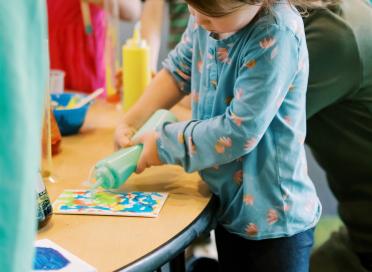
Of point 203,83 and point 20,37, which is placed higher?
point 20,37

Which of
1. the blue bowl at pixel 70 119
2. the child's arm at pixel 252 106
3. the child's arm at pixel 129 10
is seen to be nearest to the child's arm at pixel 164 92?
the blue bowl at pixel 70 119

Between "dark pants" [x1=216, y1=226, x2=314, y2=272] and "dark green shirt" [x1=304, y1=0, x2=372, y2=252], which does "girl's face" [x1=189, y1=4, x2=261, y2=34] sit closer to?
"dark green shirt" [x1=304, y1=0, x2=372, y2=252]

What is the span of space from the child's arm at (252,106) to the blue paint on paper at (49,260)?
275 mm

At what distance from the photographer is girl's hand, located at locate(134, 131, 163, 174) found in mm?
947

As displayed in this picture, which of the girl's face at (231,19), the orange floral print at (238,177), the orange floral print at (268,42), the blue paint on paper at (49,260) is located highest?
the girl's face at (231,19)

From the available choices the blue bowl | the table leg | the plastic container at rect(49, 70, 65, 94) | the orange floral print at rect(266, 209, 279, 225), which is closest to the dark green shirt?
the orange floral print at rect(266, 209, 279, 225)

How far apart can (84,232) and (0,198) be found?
443 mm

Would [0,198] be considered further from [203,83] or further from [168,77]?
[168,77]

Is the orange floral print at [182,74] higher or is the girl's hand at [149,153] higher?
the orange floral print at [182,74]

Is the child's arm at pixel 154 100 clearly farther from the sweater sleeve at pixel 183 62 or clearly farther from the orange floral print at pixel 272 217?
the orange floral print at pixel 272 217

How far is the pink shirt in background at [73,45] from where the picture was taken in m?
1.60

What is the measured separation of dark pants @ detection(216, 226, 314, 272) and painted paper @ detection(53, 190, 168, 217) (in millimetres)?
173

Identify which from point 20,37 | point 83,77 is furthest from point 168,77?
point 20,37

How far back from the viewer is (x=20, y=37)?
14.4 inches
